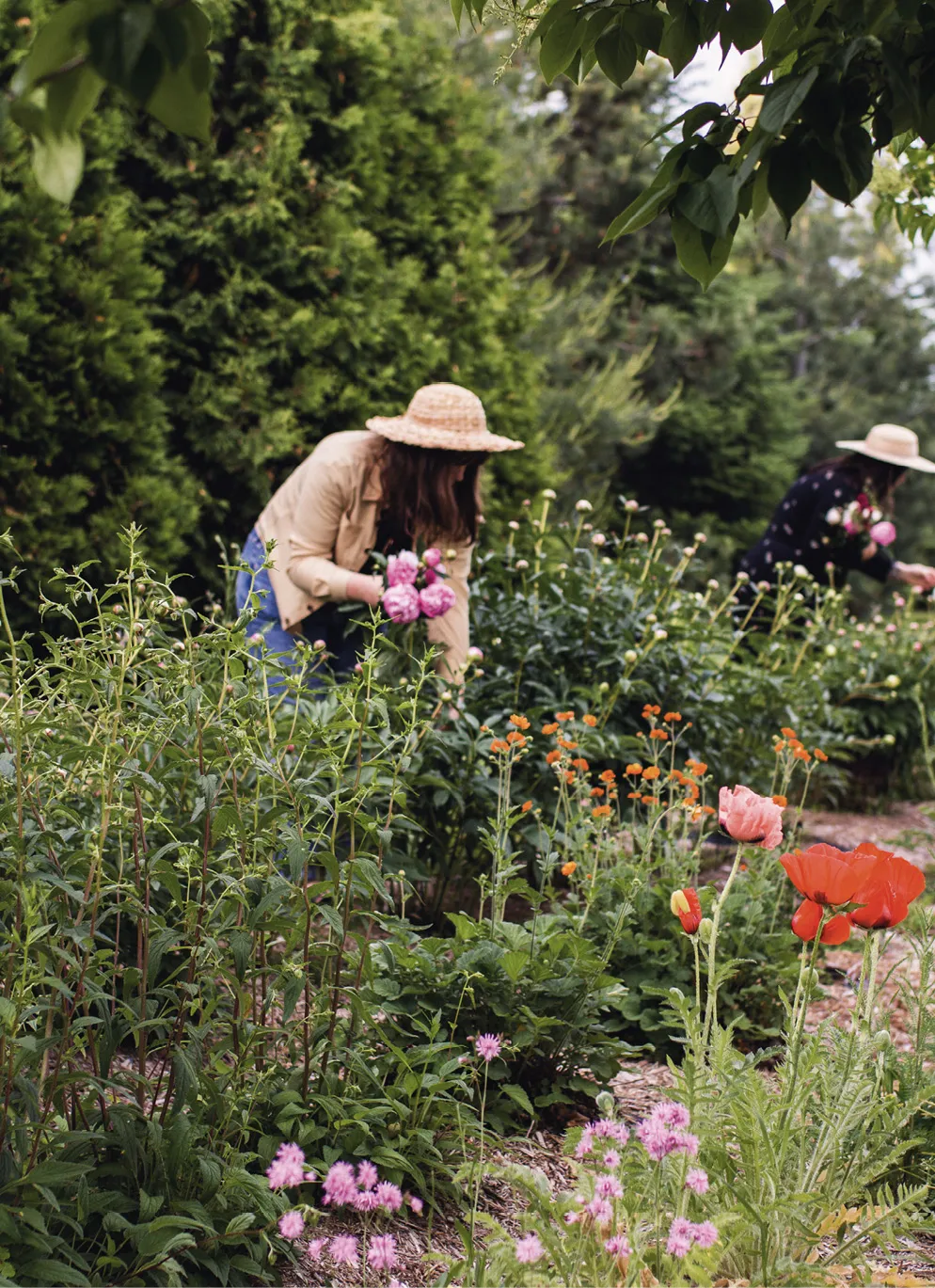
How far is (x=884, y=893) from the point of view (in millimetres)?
1710

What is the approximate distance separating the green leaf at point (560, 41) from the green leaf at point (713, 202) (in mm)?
392

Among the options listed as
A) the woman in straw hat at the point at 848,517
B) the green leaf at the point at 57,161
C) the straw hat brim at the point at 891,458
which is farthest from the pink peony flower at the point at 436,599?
the straw hat brim at the point at 891,458

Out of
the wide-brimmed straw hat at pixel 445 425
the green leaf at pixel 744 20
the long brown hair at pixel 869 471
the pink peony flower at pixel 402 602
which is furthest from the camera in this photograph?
the long brown hair at pixel 869 471

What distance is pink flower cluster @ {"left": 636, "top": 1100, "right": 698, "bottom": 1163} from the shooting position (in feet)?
4.64

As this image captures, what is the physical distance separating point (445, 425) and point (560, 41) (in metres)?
2.15

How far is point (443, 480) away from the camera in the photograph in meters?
3.80

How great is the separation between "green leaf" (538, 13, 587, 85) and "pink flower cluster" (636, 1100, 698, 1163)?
1.37 m

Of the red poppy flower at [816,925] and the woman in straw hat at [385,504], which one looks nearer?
the red poppy flower at [816,925]

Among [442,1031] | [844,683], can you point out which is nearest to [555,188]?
[844,683]

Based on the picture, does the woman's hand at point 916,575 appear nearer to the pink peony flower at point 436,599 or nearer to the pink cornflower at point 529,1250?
the pink peony flower at point 436,599

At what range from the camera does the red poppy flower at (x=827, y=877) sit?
5.45 feet

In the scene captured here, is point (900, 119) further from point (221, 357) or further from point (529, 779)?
point (221, 357)

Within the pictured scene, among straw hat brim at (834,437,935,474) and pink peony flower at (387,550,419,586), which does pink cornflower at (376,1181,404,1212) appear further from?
straw hat brim at (834,437,935,474)

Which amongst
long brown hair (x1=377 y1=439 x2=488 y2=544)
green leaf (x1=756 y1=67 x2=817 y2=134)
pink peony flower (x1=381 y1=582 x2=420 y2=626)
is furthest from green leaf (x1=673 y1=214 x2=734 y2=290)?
long brown hair (x1=377 y1=439 x2=488 y2=544)
